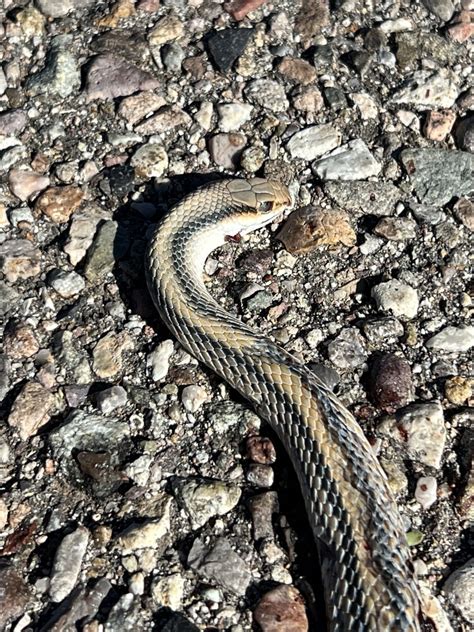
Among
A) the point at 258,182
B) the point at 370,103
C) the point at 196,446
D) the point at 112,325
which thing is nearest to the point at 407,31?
the point at 370,103

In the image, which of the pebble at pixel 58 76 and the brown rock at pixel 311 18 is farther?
the brown rock at pixel 311 18

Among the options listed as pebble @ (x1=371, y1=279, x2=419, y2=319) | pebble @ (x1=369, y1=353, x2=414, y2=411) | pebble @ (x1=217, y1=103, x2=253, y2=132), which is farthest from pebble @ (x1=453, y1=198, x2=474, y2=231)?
pebble @ (x1=217, y1=103, x2=253, y2=132)

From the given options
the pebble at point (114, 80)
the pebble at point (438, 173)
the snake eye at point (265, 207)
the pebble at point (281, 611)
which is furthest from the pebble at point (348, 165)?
the pebble at point (281, 611)

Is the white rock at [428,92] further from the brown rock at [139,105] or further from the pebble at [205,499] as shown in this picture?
the pebble at [205,499]

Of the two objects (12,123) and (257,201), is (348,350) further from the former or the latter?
(12,123)

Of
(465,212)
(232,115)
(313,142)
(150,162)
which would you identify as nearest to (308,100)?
(313,142)
